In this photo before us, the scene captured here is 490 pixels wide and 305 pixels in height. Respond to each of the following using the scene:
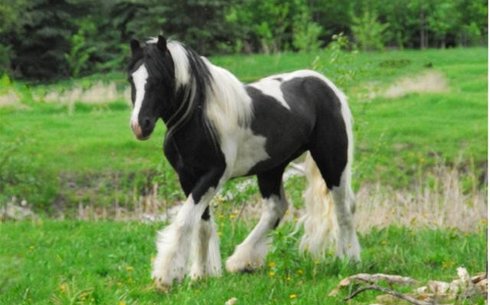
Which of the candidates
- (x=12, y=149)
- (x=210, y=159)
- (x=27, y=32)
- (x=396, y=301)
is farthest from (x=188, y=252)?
(x=27, y=32)

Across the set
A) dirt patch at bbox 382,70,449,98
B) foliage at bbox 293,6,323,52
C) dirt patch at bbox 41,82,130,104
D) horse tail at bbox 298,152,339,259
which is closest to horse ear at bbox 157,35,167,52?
horse tail at bbox 298,152,339,259

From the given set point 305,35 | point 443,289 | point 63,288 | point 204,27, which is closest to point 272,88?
point 63,288

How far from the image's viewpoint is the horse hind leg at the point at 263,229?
25.3ft

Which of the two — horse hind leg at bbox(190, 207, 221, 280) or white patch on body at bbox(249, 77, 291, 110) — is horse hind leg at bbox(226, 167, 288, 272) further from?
white patch on body at bbox(249, 77, 291, 110)

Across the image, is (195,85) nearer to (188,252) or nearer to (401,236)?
(188,252)

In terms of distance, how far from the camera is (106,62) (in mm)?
42688

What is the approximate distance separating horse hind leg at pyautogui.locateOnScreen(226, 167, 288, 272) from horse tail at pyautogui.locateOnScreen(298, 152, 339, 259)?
0.30 m

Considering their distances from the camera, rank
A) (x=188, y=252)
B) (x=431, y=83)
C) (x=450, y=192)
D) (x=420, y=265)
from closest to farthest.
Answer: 1. (x=188, y=252)
2. (x=420, y=265)
3. (x=450, y=192)
4. (x=431, y=83)

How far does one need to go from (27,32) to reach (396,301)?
35892mm

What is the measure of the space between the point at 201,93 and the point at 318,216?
6.24 feet

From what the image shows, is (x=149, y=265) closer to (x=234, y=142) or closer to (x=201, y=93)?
(x=234, y=142)

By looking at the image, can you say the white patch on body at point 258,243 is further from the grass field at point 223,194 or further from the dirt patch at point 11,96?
the dirt patch at point 11,96

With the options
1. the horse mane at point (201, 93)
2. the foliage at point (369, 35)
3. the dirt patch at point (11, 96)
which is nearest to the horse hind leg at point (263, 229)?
the horse mane at point (201, 93)

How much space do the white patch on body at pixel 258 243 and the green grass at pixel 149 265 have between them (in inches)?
4.1
